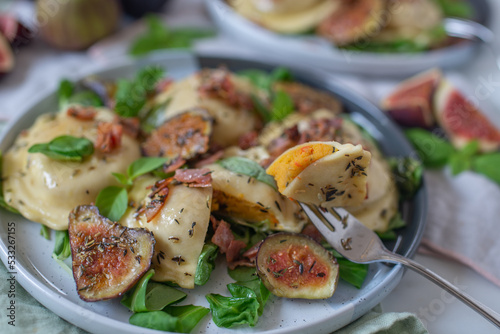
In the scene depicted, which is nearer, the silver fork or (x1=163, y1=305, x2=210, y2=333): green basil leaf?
(x1=163, y1=305, x2=210, y2=333): green basil leaf

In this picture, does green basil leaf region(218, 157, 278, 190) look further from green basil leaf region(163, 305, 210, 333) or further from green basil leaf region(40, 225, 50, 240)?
green basil leaf region(40, 225, 50, 240)

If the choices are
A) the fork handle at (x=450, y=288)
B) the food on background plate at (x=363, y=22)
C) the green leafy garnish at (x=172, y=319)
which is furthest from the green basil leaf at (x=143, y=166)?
the food on background plate at (x=363, y=22)

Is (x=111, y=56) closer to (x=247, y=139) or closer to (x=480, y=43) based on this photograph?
(x=247, y=139)

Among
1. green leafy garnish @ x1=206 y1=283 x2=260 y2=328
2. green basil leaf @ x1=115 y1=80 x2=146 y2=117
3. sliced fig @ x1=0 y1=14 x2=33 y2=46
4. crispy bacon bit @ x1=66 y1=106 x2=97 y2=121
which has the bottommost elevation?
green leafy garnish @ x1=206 y1=283 x2=260 y2=328

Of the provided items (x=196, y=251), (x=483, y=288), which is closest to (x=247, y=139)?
(x=196, y=251)

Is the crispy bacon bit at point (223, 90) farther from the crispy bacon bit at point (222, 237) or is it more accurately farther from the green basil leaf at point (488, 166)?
the green basil leaf at point (488, 166)

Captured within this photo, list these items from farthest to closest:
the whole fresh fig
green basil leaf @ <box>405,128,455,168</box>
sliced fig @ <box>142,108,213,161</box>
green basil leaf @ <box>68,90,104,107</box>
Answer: the whole fresh fig, green basil leaf @ <box>405,128,455,168</box>, green basil leaf @ <box>68,90,104,107</box>, sliced fig @ <box>142,108,213,161</box>

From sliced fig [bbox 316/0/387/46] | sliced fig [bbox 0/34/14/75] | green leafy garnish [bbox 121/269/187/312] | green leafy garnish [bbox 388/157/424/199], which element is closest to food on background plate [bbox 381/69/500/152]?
sliced fig [bbox 316/0/387/46]

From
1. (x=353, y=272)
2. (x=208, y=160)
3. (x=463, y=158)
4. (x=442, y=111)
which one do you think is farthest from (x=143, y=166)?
(x=442, y=111)
